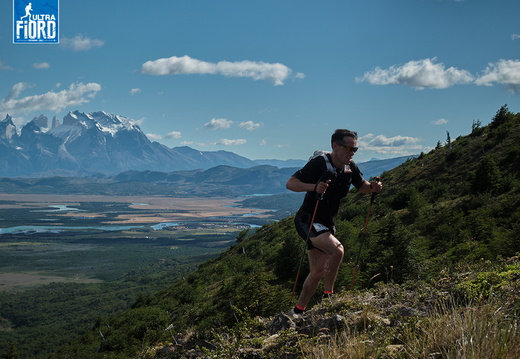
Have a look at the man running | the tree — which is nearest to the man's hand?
the man running

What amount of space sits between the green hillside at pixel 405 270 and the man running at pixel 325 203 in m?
0.57

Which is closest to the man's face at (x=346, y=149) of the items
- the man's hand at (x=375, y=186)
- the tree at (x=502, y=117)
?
the man's hand at (x=375, y=186)

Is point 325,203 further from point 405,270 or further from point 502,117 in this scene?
point 502,117

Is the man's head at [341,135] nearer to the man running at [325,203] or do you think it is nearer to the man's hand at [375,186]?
the man running at [325,203]

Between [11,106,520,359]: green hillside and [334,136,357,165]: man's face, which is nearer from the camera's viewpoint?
[11,106,520,359]: green hillside

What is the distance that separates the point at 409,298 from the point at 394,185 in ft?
123

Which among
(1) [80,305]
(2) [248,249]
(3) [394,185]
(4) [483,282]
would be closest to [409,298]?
(4) [483,282]

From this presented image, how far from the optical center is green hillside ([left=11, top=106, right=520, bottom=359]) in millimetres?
4361

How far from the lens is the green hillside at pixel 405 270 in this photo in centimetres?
436

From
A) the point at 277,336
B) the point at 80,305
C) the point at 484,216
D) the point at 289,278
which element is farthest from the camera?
the point at 80,305

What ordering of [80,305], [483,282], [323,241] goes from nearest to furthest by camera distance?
[483,282] < [323,241] < [80,305]

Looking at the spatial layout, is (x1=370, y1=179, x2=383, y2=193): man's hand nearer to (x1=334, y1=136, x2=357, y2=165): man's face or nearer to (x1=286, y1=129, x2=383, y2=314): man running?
(x1=286, y1=129, x2=383, y2=314): man running

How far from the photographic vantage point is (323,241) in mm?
5668

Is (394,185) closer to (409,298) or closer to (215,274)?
(215,274)
